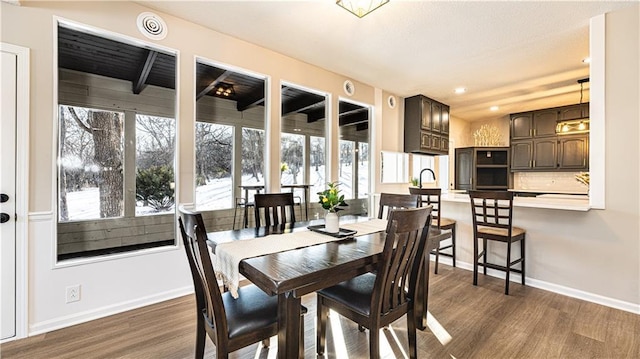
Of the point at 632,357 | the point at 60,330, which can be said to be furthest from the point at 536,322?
the point at 60,330

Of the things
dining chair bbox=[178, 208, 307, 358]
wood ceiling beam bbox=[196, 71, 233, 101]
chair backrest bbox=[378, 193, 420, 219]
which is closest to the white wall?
wood ceiling beam bbox=[196, 71, 233, 101]

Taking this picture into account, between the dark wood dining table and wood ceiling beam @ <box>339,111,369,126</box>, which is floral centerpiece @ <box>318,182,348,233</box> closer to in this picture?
the dark wood dining table

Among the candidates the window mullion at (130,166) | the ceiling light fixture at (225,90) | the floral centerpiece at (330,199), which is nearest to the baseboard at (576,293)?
the floral centerpiece at (330,199)

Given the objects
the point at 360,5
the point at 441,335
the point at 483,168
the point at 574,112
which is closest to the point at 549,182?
the point at 483,168

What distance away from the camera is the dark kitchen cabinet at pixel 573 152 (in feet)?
17.9

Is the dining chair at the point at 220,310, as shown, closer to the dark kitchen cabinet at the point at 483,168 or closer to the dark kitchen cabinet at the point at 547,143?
the dark kitchen cabinet at the point at 483,168

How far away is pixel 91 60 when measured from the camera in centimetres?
300

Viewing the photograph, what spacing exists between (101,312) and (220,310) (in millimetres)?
1819

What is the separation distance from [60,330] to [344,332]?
2.27 m

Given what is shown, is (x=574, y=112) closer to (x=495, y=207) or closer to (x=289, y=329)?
(x=495, y=207)

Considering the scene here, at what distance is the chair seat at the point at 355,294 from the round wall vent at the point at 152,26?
111 inches

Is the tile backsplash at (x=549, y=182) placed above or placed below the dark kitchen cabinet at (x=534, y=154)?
below

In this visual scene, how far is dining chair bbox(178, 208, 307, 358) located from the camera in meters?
1.34

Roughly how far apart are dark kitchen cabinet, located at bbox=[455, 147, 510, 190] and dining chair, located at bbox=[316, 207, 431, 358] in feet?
18.9
